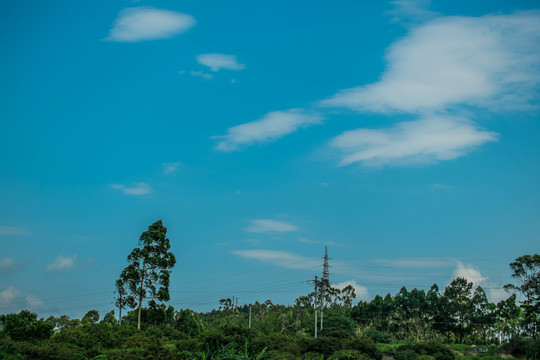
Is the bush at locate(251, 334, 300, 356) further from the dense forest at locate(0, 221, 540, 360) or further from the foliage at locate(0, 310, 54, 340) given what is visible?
the foliage at locate(0, 310, 54, 340)

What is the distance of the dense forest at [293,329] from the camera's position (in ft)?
120

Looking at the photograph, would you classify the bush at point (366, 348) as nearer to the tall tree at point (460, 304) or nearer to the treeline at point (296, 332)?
the treeline at point (296, 332)

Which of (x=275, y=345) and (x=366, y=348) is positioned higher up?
(x=275, y=345)

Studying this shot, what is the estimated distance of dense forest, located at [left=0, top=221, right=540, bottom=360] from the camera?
120 feet

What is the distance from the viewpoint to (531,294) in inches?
2817

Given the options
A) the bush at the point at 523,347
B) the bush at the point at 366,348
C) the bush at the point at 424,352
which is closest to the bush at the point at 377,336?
the bush at the point at 523,347

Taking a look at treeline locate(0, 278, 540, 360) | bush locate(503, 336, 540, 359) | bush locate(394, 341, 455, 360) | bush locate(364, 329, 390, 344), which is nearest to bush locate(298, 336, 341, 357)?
treeline locate(0, 278, 540, 360)

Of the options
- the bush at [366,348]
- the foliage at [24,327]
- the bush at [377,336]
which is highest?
the foliage at [24,327]

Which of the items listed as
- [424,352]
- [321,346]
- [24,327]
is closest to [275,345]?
[321,346]

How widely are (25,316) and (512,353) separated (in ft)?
165

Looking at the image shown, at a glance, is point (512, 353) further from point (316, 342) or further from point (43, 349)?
point (43, 349)

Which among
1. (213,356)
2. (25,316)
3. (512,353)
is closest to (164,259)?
Answer: (25,316)

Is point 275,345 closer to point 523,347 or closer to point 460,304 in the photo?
point 523,347

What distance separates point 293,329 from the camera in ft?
273
